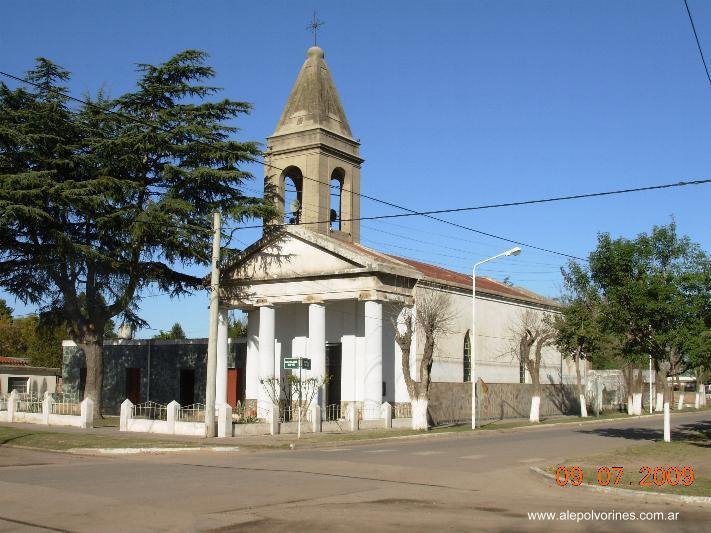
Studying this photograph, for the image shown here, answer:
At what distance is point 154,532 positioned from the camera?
33.0ft

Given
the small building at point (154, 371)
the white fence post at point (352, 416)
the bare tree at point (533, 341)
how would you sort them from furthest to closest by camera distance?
the small building at point (154, 371) < the bare tree at point (533, 341) < the white fence post at point (352, 416)

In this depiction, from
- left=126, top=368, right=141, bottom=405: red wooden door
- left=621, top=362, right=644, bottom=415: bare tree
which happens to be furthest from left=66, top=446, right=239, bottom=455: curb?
left=621, top=362, right=644, bottom=415: bare tree

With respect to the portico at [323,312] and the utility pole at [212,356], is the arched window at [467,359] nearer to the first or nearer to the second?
the portico at [323,312]

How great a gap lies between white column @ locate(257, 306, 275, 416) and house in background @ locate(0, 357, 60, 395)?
22.5 meters

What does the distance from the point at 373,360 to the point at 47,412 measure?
13.9 metres

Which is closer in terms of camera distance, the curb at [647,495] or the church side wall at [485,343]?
the curb at [647,495]

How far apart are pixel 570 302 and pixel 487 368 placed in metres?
6.41

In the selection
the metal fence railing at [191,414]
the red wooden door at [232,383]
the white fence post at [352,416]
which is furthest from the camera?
the red wooden door at [232,383]

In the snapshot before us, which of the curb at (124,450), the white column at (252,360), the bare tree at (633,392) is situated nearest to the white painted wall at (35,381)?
the white column at (252,360)

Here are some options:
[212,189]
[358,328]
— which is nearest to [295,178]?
[212,189]

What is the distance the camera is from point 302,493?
13953 mm

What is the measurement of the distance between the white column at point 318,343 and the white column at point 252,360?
380cm

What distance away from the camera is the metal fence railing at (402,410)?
36.9 m
